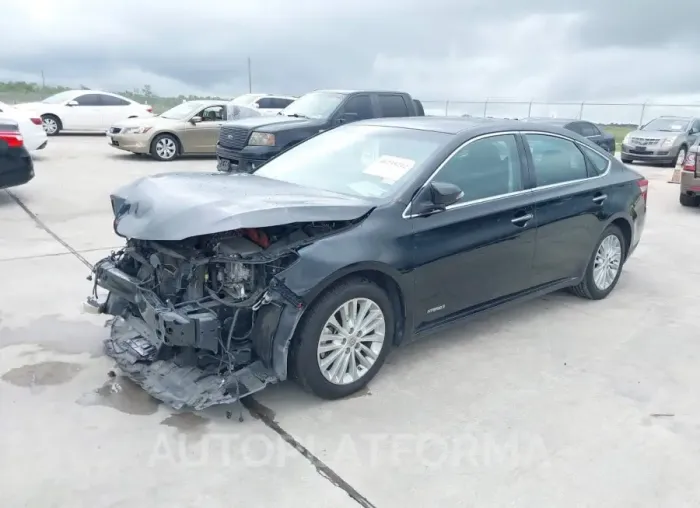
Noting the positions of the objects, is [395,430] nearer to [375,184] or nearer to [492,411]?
[492,411]

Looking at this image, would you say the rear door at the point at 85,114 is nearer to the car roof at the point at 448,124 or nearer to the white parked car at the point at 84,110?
the white parked car at the point at 84,110

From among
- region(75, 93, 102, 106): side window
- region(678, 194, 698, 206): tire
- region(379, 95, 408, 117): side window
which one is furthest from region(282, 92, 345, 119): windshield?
region(75, 93, 102, 106): side window

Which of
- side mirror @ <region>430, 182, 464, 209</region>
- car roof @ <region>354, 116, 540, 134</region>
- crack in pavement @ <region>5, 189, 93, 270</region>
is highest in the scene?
car roof @ <region>354, 116, 540, 134</region>

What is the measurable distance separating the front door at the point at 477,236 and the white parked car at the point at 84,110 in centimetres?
1621

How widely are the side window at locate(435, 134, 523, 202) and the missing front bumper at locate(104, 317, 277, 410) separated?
1762mm

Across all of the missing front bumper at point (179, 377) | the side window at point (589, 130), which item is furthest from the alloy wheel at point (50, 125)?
the missing front bumper at point (179, 377)

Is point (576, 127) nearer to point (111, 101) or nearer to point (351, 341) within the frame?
point (351, 341)

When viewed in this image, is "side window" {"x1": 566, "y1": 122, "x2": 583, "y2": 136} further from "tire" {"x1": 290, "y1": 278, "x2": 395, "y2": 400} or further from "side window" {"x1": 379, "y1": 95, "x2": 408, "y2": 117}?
"tire" {"x1": 290, "y1": 278, "x2": 395, "y2": 400}

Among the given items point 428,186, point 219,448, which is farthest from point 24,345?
point 428,186

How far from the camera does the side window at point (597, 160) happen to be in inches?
214

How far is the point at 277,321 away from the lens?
3438 millimetres

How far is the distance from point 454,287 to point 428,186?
71 cm

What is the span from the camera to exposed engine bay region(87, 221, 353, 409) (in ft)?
11.2

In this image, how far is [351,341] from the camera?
373 centimetres
